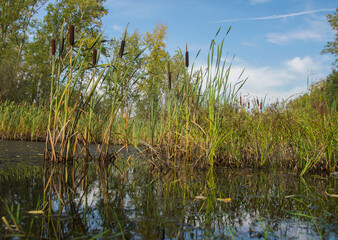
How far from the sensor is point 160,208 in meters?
1.38

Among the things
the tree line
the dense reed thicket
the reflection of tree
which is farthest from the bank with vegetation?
the tree line

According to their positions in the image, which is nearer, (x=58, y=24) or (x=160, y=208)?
(x=160, y=208)

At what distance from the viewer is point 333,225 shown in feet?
3.94

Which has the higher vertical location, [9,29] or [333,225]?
[9,29]

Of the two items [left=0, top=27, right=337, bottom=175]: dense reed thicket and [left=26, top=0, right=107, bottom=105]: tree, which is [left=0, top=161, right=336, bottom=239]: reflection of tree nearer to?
[left=0, top=27, right=337, bottom=175]: dense reed thicket

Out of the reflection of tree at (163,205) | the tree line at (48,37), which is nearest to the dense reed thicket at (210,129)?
the reflection of tree at (163,205)

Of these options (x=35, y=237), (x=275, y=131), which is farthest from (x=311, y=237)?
(x=275, y=131)

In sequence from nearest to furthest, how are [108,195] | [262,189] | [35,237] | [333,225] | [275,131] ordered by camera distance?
[35,237]
[333,225]
[108,195]
[262,189]
[275,131]

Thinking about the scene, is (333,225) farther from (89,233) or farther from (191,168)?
(191,168)

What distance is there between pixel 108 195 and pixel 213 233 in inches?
34.3

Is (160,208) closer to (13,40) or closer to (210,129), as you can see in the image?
(210,129)

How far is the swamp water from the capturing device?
41.2 inches

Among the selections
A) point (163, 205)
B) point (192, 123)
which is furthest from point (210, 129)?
point (163, 205)

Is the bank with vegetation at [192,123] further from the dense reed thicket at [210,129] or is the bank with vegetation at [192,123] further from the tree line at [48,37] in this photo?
the tree line at [48,37]
